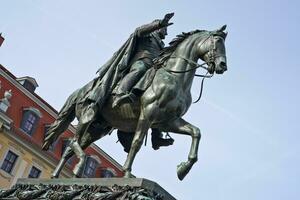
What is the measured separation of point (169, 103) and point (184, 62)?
3.15 ft

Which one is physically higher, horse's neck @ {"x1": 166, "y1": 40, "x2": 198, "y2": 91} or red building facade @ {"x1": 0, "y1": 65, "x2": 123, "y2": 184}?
red building facade @ {"x1": 0, "y1": 65, "x2": 123, "y2": 184}

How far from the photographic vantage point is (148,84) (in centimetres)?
812

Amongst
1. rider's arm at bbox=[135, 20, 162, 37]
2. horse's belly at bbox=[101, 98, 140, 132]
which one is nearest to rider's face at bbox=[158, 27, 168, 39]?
rider's arm at bbox=[135, 20, 162, 37]

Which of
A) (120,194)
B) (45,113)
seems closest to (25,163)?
(45,113)

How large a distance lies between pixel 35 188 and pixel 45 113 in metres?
27.5

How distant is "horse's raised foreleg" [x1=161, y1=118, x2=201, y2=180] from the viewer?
7.31 metres

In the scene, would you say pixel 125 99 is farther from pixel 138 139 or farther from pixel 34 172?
pixel 34 172

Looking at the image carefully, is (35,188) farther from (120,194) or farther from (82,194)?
(120,194)

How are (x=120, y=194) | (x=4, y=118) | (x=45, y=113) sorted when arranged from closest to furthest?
(x=120, y=194), (x=4, y=118), (x=45, y=113)

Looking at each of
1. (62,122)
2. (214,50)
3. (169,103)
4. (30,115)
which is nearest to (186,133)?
(169,103)

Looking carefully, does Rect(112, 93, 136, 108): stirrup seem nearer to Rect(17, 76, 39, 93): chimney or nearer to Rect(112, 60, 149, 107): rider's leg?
Rect(112, 60, 149, 107): rider's leg

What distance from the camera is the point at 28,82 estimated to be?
3488 centimetres

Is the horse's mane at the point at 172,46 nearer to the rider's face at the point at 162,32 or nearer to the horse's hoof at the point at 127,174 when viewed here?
the rider's face at the point at 162,32

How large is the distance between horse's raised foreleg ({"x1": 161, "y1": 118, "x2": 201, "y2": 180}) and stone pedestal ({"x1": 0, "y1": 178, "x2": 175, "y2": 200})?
629 millimetres
